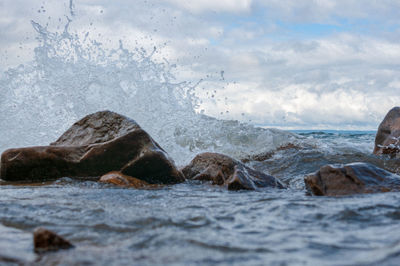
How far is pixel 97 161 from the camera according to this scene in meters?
4.80

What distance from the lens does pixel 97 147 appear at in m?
4.79

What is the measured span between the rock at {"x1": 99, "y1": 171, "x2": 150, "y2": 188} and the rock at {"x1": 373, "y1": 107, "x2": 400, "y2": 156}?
4268 mm

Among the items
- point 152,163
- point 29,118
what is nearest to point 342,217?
point 152,163

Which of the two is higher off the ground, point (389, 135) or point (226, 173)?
point (389, 135)

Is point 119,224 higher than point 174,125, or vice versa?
point 174,125

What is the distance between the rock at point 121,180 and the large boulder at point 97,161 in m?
0.14

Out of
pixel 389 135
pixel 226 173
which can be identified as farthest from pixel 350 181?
pixel 389 135

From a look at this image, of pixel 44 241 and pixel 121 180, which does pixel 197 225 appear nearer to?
pixel 44 241

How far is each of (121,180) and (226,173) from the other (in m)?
1.17

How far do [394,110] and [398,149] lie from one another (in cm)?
100

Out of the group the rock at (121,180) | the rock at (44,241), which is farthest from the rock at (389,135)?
the rock at (44,241)

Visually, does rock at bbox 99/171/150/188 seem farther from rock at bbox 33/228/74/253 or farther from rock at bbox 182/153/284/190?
rock at bbox 33/228/74/253

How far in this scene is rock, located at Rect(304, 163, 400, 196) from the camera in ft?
12.0

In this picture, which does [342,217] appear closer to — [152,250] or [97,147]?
[152,250]
